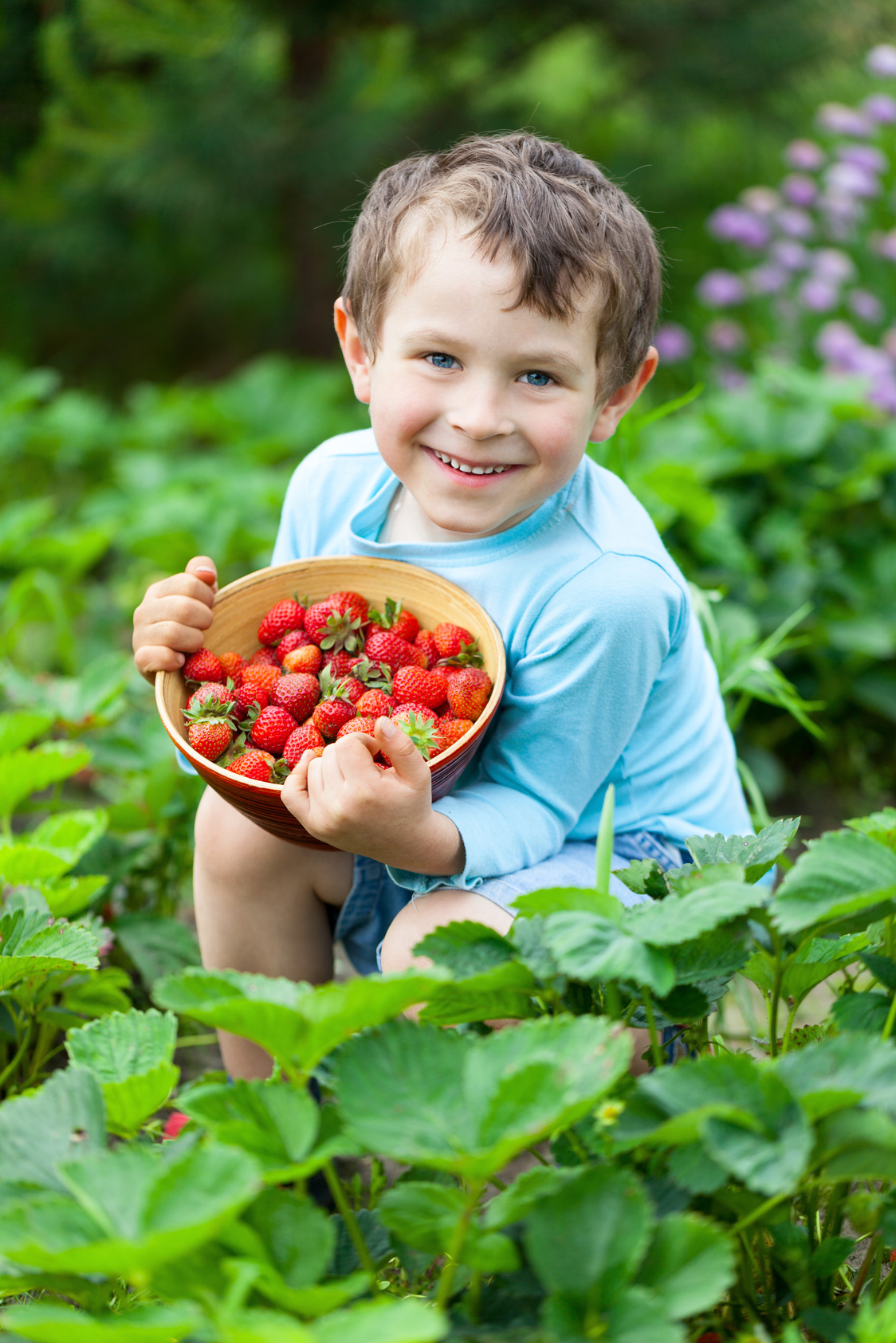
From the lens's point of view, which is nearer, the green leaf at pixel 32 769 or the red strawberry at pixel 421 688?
the red strawberry at pixel 421 688

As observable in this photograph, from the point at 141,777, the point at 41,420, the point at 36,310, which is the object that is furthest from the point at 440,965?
the point at 36,310

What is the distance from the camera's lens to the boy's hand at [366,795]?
982mm

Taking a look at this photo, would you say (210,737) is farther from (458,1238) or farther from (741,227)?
(741,227)

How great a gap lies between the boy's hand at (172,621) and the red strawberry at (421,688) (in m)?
0.23

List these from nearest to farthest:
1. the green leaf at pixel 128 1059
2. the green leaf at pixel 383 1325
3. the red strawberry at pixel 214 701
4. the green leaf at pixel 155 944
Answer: the green leaf at pixel 383 1325, the green leaf at pixel 128 1059, the red strawberry at pixel 214 701, the green leaf at pixel 155 944

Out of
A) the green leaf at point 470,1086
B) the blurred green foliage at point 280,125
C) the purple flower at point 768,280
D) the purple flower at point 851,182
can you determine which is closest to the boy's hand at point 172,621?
the green leaf at point 470,1086

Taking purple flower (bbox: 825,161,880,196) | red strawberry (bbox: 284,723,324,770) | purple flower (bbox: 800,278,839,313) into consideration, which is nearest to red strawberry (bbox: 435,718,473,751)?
red strawberry (bbox: 284,723,324,770)

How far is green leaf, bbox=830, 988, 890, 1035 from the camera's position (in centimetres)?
89

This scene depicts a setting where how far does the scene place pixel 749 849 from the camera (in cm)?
95

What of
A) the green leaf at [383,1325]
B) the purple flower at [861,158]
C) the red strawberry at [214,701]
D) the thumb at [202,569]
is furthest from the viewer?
the purple flower at [861,158]

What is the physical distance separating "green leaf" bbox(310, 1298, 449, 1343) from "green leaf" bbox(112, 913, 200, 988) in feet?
2.86

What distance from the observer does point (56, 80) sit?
9.55 feet

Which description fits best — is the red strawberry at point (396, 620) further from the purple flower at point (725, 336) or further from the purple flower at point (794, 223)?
the purple flower at point (794, 223)

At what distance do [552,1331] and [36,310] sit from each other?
12.8 ft
